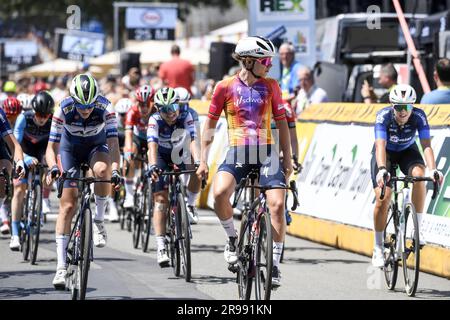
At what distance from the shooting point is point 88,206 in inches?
407

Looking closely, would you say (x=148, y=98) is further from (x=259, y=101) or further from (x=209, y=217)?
(x=259, y=101)

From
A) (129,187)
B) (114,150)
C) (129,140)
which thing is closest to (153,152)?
(114,150)

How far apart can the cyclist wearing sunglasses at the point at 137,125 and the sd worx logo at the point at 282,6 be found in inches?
195

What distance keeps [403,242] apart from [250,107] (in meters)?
2.05

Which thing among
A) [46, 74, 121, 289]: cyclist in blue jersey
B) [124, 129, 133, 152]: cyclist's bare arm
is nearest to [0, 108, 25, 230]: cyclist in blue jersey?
[46, 74, 121, 289]: cyclist in blue jersey

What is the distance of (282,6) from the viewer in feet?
67.3

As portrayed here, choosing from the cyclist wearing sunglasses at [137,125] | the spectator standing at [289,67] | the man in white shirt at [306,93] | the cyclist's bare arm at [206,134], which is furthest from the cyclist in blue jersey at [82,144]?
the spectator standing at [289,67]

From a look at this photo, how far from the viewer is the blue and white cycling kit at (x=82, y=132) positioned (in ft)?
36.1

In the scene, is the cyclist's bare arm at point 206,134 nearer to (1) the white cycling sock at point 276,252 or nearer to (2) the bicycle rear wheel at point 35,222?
(1) the white cycling sock at point 276,252

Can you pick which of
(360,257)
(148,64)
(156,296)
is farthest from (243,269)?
(148,64)

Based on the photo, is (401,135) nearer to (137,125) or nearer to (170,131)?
(170,131)

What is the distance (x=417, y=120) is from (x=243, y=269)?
2546 millimetres

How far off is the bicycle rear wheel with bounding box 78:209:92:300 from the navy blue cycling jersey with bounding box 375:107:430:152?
2.85 m
